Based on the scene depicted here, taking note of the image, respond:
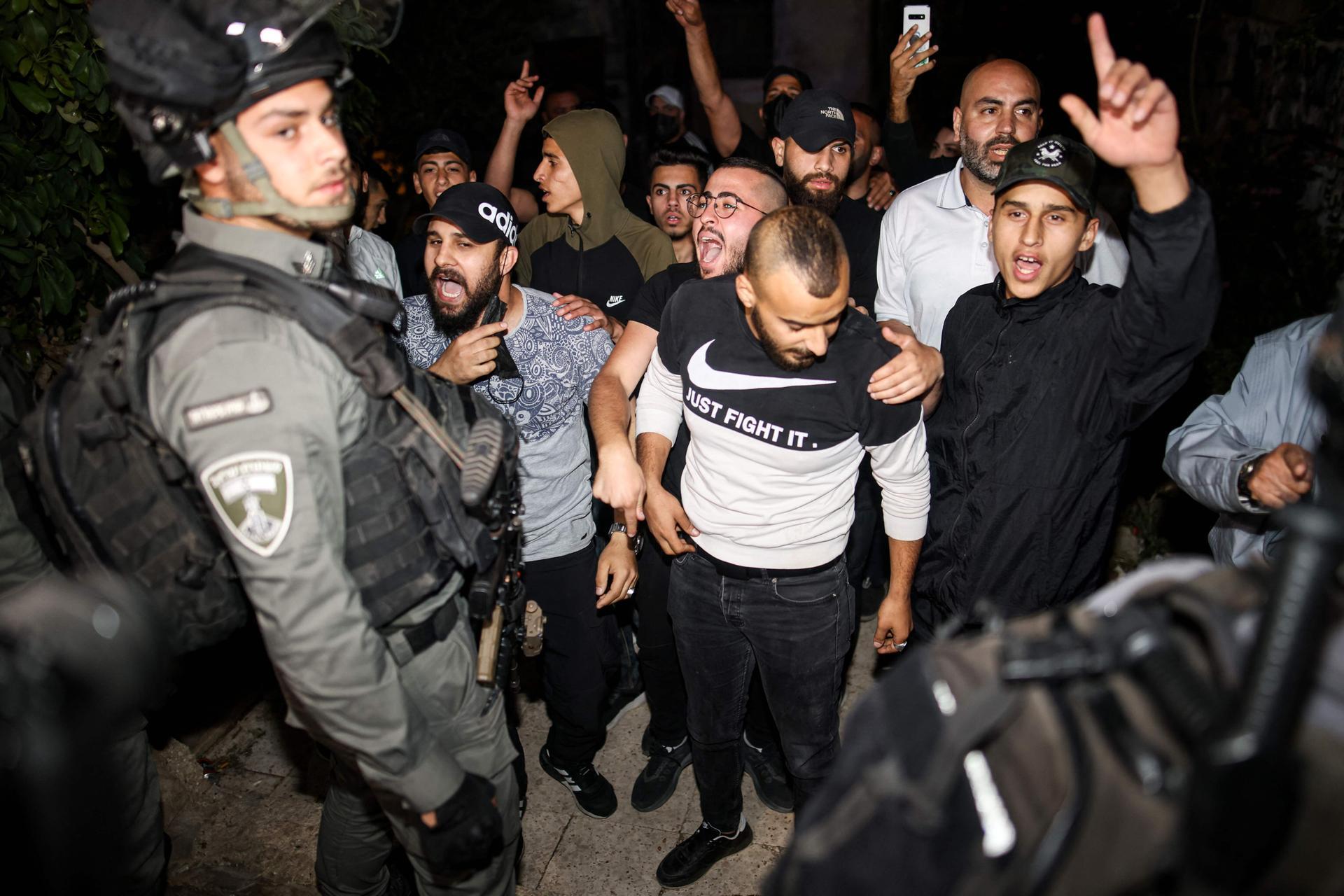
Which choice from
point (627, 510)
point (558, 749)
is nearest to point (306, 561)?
point (627, 510)

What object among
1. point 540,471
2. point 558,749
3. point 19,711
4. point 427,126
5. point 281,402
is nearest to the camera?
point 19,711

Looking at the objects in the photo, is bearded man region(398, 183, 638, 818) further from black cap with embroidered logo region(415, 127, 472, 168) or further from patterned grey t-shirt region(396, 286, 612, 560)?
black cap with embroidered logo region(415, 127, 472, 168)

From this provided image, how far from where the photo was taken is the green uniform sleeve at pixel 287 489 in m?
1.71

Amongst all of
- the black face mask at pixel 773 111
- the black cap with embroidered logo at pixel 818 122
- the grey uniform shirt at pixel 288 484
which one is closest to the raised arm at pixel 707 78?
the black face mask at pixel 773 111

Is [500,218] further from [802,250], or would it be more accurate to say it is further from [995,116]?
[995,116]

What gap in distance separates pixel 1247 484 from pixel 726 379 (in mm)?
1433

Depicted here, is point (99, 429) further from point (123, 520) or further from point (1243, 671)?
point (1243, 671)

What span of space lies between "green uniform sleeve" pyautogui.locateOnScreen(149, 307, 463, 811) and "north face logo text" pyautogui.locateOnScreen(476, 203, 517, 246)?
1.52 metres

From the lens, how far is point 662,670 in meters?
3.46

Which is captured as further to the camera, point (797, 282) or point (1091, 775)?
point (797, 282)

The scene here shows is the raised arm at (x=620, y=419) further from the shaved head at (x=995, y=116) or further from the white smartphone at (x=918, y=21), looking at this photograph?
the white smartphone at (x=918, y=21)

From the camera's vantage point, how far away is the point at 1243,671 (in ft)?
3.45

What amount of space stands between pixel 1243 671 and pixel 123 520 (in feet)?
6.82

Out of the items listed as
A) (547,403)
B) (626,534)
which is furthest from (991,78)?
(626,534)
